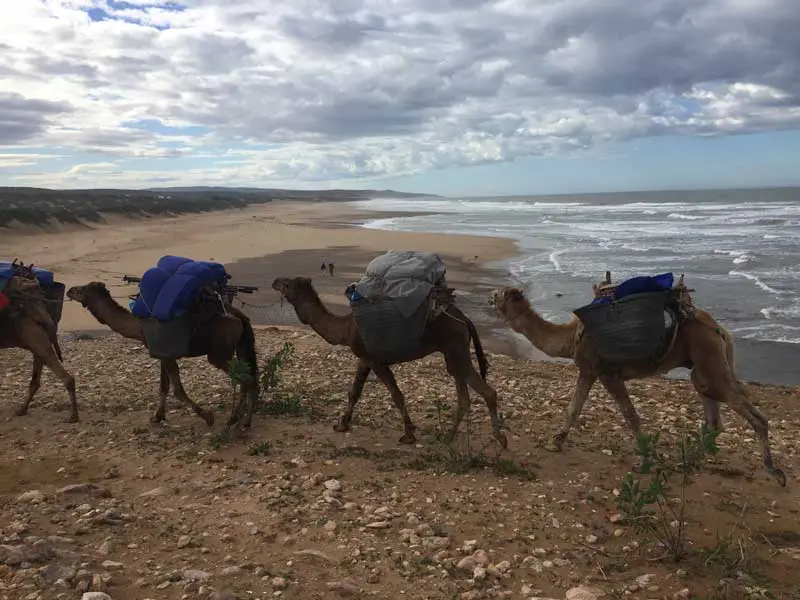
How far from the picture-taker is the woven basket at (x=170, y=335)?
7629mm

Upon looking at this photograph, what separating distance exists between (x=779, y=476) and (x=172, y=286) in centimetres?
653

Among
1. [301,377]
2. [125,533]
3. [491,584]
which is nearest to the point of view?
[491,584]

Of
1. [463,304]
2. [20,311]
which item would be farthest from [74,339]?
[463,304]

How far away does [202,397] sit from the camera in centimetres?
954

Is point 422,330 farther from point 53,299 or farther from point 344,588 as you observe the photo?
point 53,299

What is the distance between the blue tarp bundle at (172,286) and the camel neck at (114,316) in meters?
0.60

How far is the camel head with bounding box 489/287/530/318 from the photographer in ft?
25.4

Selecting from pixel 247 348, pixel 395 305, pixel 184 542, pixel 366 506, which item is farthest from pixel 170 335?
pixel 366 506

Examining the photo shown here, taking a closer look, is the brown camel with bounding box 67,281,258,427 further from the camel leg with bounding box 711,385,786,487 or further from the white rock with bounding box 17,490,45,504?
the camel leg with bounding box 711,385,786,487

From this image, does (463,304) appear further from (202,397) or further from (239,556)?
(239,556)

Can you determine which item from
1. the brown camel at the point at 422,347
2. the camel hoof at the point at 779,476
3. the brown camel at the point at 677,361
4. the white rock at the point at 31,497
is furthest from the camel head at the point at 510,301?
the white rock at the point at 31,497

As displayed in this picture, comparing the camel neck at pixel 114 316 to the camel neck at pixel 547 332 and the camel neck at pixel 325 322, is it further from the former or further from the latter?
the camel neck at pixel 547 332

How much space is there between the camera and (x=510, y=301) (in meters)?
7.76

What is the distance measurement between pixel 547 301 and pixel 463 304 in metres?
2.31
